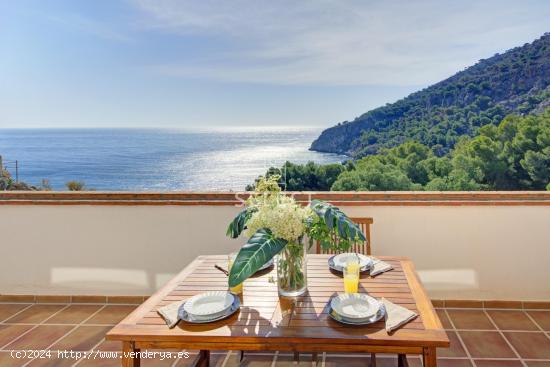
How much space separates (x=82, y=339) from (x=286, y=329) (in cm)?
178

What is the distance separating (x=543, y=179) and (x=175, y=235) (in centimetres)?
668

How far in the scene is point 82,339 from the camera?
2.44m

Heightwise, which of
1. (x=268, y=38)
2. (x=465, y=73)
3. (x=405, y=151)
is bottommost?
(x=405, y=151)

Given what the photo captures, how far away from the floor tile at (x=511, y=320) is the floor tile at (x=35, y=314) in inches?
125

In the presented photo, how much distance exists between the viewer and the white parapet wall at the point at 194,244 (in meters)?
2.76

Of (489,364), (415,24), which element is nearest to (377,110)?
(415,24)

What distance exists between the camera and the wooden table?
123 cm

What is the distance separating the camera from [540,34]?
7293 mm

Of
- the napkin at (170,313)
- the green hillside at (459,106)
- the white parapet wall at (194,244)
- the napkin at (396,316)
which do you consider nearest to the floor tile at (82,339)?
the white parapet wall at (194,244)

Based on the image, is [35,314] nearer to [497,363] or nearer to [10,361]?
[10,361]

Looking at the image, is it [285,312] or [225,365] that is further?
[225,365]

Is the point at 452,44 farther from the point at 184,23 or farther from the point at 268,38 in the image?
the point at 184,23

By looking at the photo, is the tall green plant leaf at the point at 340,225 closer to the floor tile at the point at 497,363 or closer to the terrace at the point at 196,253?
the terrace at the point at 196,253

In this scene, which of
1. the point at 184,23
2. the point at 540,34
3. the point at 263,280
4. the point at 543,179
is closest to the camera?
the point at 263,280
